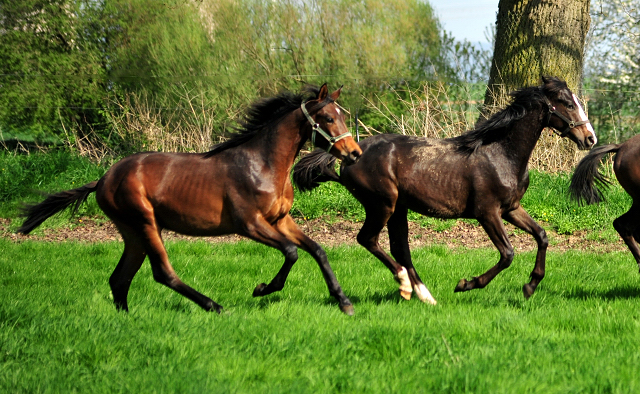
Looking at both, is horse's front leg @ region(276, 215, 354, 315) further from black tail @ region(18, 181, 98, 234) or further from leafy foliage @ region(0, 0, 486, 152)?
leafy foliage @ region(0, 0, 486, 152)

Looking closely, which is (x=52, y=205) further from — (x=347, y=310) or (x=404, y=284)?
(x=404, y=284)

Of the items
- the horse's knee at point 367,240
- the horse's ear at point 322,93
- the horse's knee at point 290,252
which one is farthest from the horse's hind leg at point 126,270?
the horse's knee at point 367,240

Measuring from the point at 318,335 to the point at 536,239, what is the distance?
263 cm

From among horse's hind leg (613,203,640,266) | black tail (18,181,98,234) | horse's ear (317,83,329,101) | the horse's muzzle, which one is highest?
horse's ear (317,83,329,101)

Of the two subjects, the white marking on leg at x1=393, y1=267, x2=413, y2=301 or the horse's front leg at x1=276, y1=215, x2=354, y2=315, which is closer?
Answer: the horse's front leg at x1=276, y1=215, x2=354, y2=315

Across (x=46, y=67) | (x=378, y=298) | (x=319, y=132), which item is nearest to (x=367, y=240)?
(x=378, y=298)

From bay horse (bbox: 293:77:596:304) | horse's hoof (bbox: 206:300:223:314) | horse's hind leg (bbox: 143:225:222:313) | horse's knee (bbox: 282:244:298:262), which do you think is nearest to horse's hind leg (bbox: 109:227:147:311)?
horse's hind leg (bbox: 143:225:222:313)

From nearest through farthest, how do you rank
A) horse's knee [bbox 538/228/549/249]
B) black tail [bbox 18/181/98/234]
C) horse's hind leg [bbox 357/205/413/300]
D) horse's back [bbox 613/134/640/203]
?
black tail [bbox 18/181/98/234], horse's knee [bbox 538/228/549/249], horse's hind leg [bbox 357/205/413/300], horse's back [bbox 613/134/640/203]

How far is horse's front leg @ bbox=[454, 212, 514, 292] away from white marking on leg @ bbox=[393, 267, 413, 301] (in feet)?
1.42

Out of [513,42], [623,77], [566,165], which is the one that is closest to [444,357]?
[566,165]

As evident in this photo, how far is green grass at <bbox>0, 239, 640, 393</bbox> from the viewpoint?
3787mm

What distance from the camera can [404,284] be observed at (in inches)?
245

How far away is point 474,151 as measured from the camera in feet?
21.1

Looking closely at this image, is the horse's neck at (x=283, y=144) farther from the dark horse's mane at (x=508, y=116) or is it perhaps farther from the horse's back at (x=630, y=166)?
the horse's back at (x=630, y=166)
